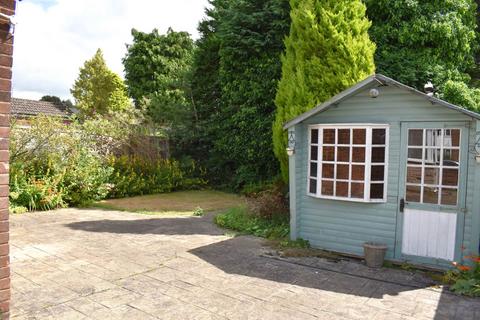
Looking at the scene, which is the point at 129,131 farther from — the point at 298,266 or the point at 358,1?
the point at 298,266

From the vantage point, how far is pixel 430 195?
18.8ft

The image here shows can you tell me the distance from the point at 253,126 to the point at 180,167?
3904mm

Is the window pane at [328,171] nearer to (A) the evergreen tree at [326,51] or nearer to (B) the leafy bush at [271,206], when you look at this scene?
(B) the leafy bush at [271,206]

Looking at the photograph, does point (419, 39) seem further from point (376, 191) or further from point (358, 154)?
point (376, 191)

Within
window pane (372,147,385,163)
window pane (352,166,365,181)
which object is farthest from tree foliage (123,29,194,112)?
window pane (372,147,385,163)

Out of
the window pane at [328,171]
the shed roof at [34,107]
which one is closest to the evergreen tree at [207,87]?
the window pane at [328,171]

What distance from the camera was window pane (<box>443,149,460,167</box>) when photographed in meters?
5.54

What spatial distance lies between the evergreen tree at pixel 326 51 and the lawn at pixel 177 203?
3.80 m

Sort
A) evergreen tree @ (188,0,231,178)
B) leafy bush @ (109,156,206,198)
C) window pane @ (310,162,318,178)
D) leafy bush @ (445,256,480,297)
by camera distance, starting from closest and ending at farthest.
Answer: leafy bush @ (445,256,480,297)
window pane @ (310,162,318,178)
leafy bush @ (109,156,206,198)
evergreen tree @ (188,0,231,178)

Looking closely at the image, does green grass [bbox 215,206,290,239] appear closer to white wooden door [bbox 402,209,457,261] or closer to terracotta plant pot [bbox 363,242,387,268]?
terracotta plant pot [bbox 363,242,387,268]

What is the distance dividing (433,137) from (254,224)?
4.13 metres

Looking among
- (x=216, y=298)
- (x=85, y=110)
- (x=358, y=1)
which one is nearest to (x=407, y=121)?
(x=216, y=298)

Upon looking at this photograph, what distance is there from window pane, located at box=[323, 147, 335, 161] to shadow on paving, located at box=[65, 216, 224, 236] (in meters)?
2.83

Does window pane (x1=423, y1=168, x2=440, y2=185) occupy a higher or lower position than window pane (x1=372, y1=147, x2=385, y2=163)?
lower
